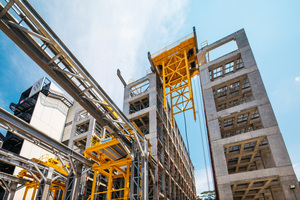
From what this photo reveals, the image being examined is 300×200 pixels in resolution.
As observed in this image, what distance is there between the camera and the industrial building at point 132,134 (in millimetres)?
10188

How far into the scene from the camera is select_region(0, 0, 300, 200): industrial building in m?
10.2

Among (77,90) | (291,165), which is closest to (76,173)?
(77,90)

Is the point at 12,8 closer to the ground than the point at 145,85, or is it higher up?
closer to the ground

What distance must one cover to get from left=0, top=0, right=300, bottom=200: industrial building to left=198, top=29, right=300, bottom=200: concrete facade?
7 cm

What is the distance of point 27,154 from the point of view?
1143 inches

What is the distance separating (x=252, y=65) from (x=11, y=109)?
41.9m

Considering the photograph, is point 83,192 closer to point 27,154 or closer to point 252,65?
point 27,154

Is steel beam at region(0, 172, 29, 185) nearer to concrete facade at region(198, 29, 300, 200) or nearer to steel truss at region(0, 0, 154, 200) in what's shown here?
steel truss at region(0, 0, 154, 200)

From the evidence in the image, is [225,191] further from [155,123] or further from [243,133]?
[155,123]

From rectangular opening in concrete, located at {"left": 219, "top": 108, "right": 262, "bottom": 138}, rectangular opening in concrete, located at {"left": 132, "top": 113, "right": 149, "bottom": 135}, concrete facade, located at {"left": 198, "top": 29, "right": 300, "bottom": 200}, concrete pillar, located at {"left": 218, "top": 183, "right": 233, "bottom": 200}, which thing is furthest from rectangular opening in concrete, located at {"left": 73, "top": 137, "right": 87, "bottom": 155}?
concrete pillar, located at {"left": 218, "top": 183, "right": 233, "bottom": 200}

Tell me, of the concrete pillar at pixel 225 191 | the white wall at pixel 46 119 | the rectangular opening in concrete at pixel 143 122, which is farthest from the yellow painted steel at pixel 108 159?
the white wall at pixel 46 119

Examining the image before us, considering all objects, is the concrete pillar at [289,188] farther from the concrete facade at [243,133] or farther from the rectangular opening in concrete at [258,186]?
the rectangular opening in concrete at [258,186]

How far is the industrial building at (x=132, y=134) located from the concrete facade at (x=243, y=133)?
2.9 inches

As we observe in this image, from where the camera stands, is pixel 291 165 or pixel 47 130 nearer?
pixel 291 165
